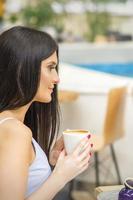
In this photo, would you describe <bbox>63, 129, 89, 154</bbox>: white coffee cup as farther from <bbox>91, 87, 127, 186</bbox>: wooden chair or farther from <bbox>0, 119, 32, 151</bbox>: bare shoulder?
<bbox>91, 87, 127, 186</bbox>: wooden chair

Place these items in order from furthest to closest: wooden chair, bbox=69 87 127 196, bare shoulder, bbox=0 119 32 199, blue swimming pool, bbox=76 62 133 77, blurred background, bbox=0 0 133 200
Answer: blue swimming pool, bbox=76 62 133 77 < blurred background, bbox=0 0 133 200 < wooden chair, bbox=69 87 127 196 < bare shoulder, bbox=0 119 32 199

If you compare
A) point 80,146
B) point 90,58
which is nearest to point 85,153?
point 80,146

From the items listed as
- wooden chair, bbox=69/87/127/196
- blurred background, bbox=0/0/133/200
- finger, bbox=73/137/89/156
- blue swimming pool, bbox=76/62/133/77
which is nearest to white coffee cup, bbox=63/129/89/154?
finger, bbox=73/137/89/156

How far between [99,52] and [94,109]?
5.46 ft

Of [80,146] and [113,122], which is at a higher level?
[80,146]

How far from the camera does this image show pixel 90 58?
4.86 metres

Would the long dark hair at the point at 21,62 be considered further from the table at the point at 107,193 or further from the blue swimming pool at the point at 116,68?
the blue swimming pool at the point at 116,68

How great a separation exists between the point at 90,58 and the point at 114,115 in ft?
6.04

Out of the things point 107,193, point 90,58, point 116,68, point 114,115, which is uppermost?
point 107,193

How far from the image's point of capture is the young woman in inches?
43.6

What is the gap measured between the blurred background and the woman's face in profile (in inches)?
62.8

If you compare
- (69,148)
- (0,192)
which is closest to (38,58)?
(69,148)

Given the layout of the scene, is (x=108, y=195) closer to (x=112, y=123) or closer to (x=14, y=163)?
(x=14, y=163)

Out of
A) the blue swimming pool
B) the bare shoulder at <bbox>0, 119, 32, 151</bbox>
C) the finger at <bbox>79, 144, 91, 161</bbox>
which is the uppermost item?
the bare shoulder at <bbox>0, 119, 32, 151</bbox>
